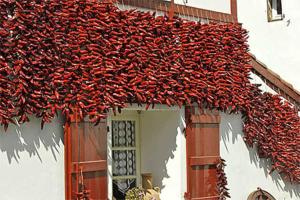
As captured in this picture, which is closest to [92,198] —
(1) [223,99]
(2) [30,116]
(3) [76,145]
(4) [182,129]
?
(3) [76,145]

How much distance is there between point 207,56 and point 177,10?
78cm

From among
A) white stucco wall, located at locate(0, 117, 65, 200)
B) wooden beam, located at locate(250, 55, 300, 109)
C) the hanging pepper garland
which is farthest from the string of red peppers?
white stucco wall, located at locate(0, 117, 65, 200)

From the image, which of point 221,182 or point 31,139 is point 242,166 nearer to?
point 221,182

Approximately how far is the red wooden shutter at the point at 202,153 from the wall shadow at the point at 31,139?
216 cm

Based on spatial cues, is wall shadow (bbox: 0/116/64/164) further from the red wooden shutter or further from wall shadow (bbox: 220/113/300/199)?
wall shadow (bbox: 220/113/300/199)

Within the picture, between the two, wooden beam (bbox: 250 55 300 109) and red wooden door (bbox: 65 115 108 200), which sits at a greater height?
wooden beam (bbox: 250 55 300 109)

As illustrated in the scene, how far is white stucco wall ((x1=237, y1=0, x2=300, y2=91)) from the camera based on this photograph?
12492 millimetres

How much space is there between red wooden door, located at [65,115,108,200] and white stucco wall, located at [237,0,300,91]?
6.39 meters

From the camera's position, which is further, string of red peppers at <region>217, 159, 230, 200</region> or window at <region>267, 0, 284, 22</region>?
window at <region>267, 0, 284, 22</region>

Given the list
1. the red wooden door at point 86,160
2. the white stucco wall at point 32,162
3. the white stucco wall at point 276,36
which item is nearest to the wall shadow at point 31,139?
the white stucco wall at point 32,162

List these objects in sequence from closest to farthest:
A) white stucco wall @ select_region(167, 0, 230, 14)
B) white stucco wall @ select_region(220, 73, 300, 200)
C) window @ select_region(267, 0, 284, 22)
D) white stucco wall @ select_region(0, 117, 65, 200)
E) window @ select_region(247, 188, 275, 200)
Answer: white stucco wall @ select_region(0, 117, 65, 200), white stucco wall @ select_region(167, 0, 230, 14), white stucco wall @ select_region(220, 73, 300, 200), window @ select_region(247, 188, 275, 200), window @ select_region(267, 0, 284, 22)

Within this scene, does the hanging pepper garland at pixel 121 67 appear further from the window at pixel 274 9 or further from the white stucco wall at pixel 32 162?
the window at pixel 274 9

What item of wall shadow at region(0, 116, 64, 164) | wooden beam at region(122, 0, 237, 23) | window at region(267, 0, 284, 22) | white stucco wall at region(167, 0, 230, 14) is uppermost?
window at region(267, 0, 284, 22)

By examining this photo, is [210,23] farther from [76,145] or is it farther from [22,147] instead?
[22,147]
